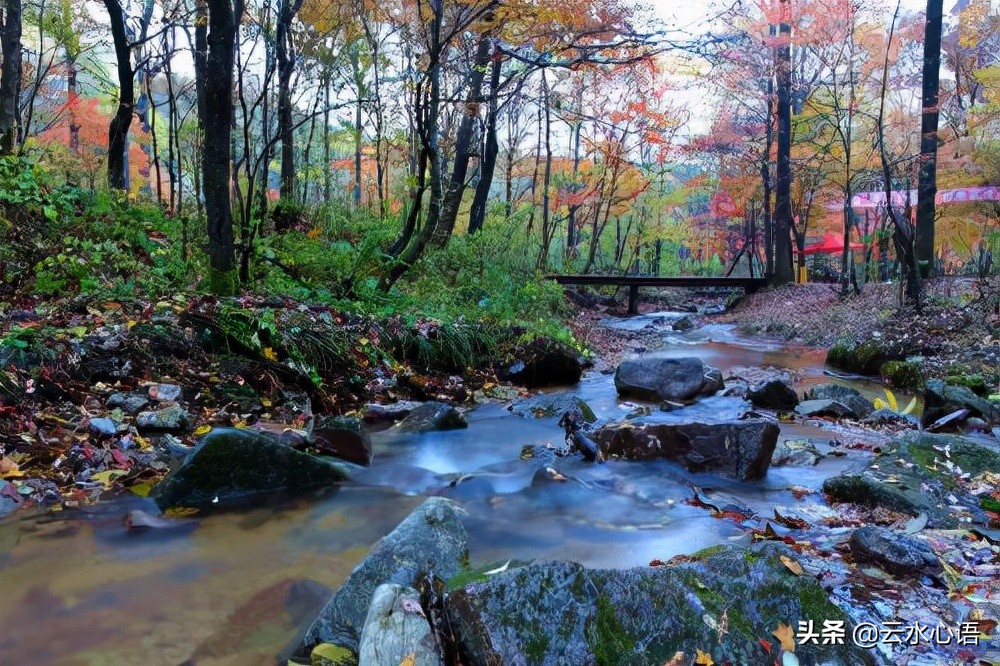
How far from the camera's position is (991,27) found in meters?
19.4

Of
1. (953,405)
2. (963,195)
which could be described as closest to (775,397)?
(953,405)

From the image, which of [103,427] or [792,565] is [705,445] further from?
[103,427]

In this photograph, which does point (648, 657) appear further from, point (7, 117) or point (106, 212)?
point (7, 117)

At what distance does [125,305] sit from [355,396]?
7.52 feet

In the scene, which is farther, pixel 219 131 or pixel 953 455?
pixel 219 131

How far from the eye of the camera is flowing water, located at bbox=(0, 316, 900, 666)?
2729 millimetres

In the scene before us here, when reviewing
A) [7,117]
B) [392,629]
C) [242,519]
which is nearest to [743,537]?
[392,629]

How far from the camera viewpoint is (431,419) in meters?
5.98

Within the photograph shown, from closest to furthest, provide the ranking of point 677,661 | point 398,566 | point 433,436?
1. point 677,661
2. point 398,566
3. point 433,436

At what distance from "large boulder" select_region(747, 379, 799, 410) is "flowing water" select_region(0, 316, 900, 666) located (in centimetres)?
217

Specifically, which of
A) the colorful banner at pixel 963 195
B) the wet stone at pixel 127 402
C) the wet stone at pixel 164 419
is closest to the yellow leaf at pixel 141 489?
the wet stone at pixel 164 419

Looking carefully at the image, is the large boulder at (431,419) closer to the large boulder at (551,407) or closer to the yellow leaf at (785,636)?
the large boulder at (551,407)

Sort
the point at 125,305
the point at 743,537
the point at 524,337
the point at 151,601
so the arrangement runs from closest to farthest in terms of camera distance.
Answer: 1. the point at 151,601
2. the point at 743,537
3. the point at 125,305
4. the point at 524,337

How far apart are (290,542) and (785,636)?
2549 mm
